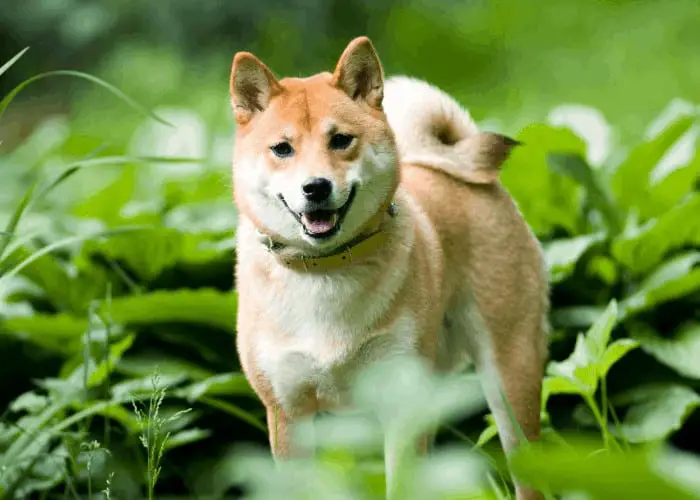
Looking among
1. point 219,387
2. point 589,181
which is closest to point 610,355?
point 219,387

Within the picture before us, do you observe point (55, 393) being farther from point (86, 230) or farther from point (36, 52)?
point (36, 52)

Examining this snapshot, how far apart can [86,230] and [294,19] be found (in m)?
3.93

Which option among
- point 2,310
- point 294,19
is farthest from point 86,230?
point 294,19

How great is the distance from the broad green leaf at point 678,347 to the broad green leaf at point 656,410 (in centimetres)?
7

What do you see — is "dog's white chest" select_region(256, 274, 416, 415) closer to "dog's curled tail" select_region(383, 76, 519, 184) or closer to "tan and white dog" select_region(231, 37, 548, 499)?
"tan and white dog" select_region(231, 37, 548, 499)

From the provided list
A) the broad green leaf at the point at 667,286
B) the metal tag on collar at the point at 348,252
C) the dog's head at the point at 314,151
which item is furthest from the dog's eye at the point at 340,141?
the broad green leaf at the point at 667,286

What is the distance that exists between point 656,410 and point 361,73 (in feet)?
5.11

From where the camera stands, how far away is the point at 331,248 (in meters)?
2.49

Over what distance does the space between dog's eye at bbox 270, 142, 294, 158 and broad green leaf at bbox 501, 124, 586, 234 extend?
185 centimetres

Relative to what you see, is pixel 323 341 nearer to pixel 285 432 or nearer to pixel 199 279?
pixel 285 432

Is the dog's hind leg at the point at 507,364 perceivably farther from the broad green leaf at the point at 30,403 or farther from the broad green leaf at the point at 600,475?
the broad green leaf at the point at 600,475

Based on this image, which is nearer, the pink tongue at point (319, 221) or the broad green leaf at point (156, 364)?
the pink tongue at point (319, 221)

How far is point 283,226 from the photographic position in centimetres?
242

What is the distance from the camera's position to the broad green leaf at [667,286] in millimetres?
3561
